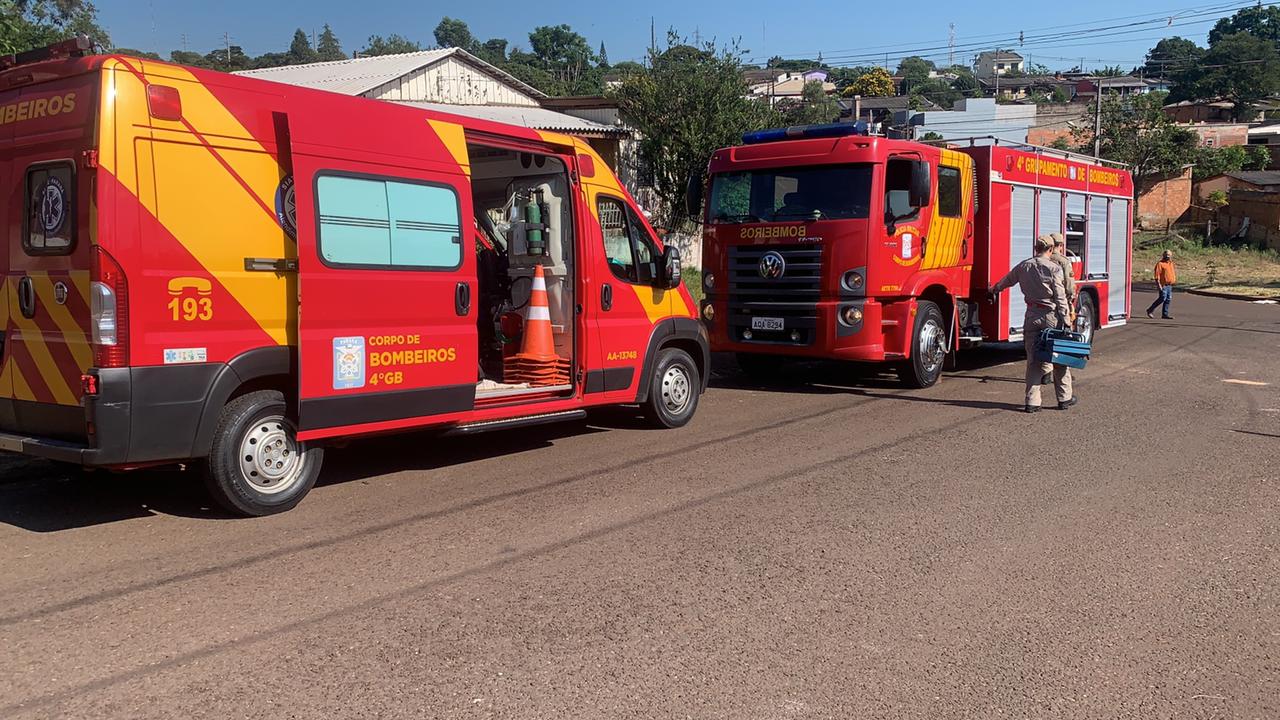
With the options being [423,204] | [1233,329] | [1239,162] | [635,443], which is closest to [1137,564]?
[635,443]

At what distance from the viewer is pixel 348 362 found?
6699 mm

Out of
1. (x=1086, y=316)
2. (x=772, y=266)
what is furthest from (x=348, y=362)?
(x=1086, y=316)

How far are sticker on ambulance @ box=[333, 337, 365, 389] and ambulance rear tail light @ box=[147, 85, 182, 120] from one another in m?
1.60

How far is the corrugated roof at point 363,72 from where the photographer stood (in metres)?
25.8

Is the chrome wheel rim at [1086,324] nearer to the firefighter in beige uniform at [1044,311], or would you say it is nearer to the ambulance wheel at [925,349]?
the ambulance wheel at [925,349]

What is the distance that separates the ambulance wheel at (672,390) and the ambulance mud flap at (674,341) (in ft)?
0.25

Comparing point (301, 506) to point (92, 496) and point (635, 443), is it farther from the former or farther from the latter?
point (635, 443)

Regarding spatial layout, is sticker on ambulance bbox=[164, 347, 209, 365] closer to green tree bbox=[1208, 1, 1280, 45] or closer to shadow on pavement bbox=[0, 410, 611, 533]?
shadow on pavement bbox=[0, 410, 611, 533]

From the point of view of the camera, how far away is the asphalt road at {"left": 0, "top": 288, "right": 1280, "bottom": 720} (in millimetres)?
4043

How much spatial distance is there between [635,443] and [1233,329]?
1587 centimetres

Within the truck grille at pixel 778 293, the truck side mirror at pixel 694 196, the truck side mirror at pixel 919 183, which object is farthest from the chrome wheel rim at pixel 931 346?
the truck side mirror at pixel 694 196

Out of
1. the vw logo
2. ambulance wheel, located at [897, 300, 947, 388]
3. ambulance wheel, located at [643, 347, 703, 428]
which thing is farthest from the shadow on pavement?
ambulance wheel, located at [897, 300, 947, 388]

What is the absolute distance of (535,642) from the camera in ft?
14.7

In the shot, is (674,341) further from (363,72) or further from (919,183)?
(363,72)
